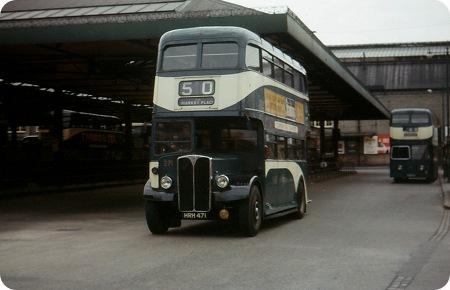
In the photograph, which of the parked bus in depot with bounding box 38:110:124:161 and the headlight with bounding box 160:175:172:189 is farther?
the parked bus in depot with bounding box 38:110:124:161

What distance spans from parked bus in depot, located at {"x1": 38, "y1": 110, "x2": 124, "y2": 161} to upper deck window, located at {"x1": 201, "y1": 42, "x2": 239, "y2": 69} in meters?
25.8

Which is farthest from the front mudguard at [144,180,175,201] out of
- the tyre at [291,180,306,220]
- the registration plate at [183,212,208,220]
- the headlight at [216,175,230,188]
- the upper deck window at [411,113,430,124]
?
the upper deck window at [411,113,430,124]

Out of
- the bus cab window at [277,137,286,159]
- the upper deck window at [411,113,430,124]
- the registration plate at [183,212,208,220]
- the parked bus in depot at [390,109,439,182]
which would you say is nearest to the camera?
the registration plate at [183,212,208,220]

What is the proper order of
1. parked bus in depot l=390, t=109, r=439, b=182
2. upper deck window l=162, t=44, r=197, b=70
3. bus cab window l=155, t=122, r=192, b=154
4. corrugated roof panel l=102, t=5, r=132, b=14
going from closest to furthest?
bus cab window l=155, t=122, r=192, b=154
upper deck window l=162, t=44, r=197, b=70
corrugated roof panel l=102, t=5, r=132, b=14
parked bus in depot l=390, t=109, r=439, b=182

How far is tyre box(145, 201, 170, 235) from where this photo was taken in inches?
517

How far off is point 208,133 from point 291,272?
17.1 ft

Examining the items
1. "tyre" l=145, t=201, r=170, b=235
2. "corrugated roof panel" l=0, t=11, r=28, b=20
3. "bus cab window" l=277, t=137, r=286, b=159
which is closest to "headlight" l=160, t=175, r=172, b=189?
"tyre" l=145, t=201, r=170, b=235

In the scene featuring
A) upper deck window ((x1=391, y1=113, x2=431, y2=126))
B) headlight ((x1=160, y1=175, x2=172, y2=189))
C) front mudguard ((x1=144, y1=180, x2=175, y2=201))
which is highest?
upper deck window ((x1=391, y1=113, x2=431, y2=126))

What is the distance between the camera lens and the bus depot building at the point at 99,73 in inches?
753

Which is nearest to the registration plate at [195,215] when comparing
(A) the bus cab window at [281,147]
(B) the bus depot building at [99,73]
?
(A) the bus cab window at [281,147]

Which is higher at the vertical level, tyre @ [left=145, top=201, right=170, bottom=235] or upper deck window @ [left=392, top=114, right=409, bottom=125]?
upper deck window @ [left=392, top=114, right=409, bottom=125]

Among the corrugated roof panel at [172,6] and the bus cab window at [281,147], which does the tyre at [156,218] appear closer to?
the bus cab window at [281,147]

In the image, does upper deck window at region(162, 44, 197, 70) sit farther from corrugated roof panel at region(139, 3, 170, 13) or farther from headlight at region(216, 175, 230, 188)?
corrugated roof panel at region(139, 3, 170, 13)

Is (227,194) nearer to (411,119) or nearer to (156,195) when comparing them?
(156,195)
